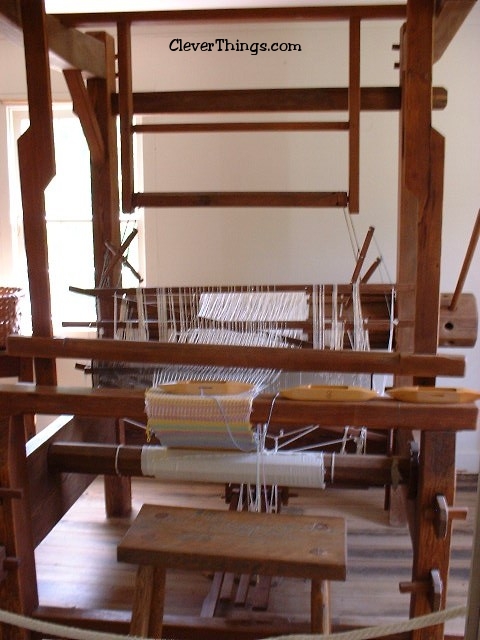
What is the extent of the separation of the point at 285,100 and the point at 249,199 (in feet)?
1.22

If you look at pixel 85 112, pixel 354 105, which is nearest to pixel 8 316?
pixel 85 112

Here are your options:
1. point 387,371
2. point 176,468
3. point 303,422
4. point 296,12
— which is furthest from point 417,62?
point 176,468

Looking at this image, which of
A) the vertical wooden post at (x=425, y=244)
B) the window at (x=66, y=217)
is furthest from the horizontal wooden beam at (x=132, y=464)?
the window at (x=66, y=217)

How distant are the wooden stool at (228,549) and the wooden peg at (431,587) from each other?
0.92 feet

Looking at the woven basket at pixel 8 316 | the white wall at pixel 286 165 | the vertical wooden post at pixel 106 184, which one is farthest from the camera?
the white wall at pixel 286 165

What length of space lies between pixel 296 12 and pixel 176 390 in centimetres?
135

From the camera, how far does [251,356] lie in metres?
1.57

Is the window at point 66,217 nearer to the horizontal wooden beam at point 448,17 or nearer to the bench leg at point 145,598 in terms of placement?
the horizontal wooden beam at point 448,17

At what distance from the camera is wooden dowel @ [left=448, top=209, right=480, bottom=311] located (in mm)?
1935

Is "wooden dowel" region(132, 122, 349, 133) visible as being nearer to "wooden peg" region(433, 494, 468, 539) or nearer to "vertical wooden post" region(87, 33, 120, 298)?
"vertical wooden post" region(87, 33, 120, 298)

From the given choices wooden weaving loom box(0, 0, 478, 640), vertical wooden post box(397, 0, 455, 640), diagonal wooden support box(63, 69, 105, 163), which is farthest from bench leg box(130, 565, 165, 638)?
diagonal wooden support box(63, 69, 105, 163)

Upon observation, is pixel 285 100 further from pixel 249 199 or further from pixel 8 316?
pixel 8 316

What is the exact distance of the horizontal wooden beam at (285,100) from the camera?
219 centimetres

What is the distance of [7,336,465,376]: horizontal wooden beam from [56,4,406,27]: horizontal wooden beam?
1102 mm
